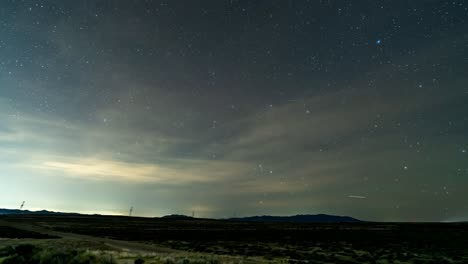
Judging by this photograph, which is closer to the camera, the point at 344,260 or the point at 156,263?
the point at 156,263

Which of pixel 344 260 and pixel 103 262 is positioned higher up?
pixel 103 262

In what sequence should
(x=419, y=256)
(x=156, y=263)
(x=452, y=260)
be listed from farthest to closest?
(x=419, y=256) → (x=452, y=260) → (x=156, y=263)

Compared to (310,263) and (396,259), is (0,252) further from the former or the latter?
(396,259)

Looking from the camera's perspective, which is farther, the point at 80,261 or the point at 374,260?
the point at 374,260

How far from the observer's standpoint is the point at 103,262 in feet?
46.9

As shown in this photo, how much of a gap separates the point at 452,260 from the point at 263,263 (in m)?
25.2

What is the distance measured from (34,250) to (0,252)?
4.50 feet

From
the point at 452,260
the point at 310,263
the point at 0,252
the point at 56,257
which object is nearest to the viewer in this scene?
the point at 56,257

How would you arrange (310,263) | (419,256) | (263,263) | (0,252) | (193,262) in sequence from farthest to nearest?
(419,256) → (310,263) → (263,263) → (193,262) → (0,252)

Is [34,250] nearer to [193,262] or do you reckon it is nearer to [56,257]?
[56,257]

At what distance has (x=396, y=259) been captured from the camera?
36.2 m

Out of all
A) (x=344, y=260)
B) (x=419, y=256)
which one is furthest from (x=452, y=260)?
(x=344, y=260)

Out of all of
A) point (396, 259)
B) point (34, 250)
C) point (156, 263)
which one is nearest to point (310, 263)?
point (396, 259)

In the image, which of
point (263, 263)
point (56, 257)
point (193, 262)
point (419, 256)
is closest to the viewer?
point (56, 257)
